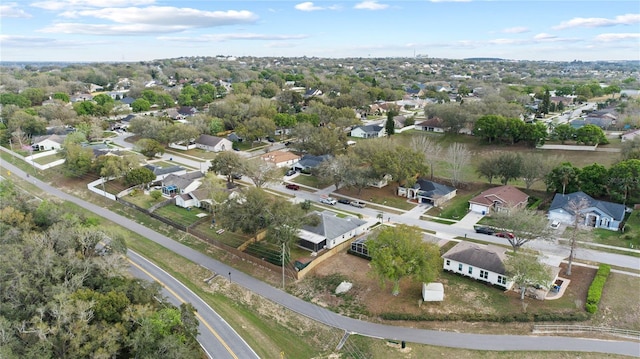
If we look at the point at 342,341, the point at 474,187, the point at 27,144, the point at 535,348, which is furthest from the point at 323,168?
the point at 27,144

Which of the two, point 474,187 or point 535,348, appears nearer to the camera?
point 535,348

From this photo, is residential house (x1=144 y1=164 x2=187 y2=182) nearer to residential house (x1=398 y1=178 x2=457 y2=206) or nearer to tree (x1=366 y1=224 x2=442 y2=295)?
residential house (x1=398 y1=178 x2=457 y2=206)

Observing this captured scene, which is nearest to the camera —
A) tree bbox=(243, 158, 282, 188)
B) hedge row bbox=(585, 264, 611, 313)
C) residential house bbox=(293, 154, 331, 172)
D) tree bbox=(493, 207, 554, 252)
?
hedge row bbox=(585, 264, 611, 313)

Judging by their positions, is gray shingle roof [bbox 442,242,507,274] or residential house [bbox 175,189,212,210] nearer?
gray shingle roof [bbox 442,242,507,274]

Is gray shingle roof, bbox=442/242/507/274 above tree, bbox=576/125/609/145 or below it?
below

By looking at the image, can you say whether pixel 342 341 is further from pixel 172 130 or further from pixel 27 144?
pixel 27 144

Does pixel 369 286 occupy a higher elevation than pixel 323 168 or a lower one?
lower

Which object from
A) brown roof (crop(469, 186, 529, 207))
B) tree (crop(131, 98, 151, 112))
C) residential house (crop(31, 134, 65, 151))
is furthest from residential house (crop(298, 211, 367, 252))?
tree (crop(131, 98, 151, 112))
